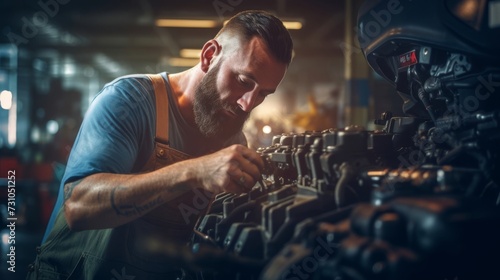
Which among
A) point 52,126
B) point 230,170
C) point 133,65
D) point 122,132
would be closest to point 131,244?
point 122,132

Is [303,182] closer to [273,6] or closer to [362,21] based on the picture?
[362,21]

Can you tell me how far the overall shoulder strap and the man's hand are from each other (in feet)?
1.57

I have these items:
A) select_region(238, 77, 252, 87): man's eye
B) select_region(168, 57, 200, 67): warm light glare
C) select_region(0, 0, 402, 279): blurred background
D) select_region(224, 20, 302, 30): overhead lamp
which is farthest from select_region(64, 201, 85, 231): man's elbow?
select_region(168, 57, 200, 67): warm light glare

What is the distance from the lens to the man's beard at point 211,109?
1.99m

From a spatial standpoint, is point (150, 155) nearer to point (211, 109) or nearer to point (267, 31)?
point (211, 109)

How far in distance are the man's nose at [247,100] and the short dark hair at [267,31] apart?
20 cm

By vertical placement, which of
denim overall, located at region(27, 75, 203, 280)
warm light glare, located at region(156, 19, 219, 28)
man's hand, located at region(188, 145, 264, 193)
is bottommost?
denim overall, located at region(27, 75, 203, 280)

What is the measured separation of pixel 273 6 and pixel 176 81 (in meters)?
4.73

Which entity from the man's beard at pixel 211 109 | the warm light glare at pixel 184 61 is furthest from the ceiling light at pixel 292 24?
the man's beard at pixel 211 109

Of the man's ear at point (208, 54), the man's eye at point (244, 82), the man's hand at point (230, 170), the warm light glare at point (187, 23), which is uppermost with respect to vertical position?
the warm light glare at point (187, 23)

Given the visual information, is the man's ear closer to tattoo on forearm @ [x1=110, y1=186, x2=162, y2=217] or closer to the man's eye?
the man's eye

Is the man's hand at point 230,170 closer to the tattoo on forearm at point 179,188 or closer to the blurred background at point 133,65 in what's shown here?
the tattoo on forearm at point 179,188

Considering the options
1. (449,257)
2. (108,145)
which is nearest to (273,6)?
(108,145)

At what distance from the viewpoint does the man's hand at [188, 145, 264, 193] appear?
1.39m
